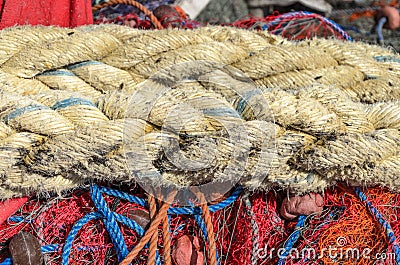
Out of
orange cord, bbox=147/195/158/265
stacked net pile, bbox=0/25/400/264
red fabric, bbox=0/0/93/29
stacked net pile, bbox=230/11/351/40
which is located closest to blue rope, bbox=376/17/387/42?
stacked net pile, bbox=230/11/351/40

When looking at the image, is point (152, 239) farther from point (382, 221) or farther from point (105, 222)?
point (382, 221)

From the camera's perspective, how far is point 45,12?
1452 millimetres

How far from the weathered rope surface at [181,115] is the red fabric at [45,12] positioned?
111 millimetres

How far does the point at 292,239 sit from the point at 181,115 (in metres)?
0.42

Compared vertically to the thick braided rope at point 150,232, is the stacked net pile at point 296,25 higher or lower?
higher

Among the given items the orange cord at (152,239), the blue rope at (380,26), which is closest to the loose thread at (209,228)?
the orange cord at (152,239)

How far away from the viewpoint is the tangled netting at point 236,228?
3.99 feet

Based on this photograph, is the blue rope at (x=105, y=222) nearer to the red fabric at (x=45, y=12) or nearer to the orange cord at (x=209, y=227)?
the orange cord at (x=209, y=227)

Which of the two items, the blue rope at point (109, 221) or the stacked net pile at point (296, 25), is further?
the stacked net pile at point (296, 25)

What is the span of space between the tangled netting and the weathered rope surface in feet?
0.30

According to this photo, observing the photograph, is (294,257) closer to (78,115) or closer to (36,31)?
(78,115)

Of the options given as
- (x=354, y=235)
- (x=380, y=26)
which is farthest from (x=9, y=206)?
(x=380, y=26)

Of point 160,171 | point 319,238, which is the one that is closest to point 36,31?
point 160,171

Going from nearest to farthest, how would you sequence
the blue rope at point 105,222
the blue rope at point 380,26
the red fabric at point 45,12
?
1. the blue rope at point 105,222
2. the red fabric at point 45,12
3. the blue rope at point 380,26
